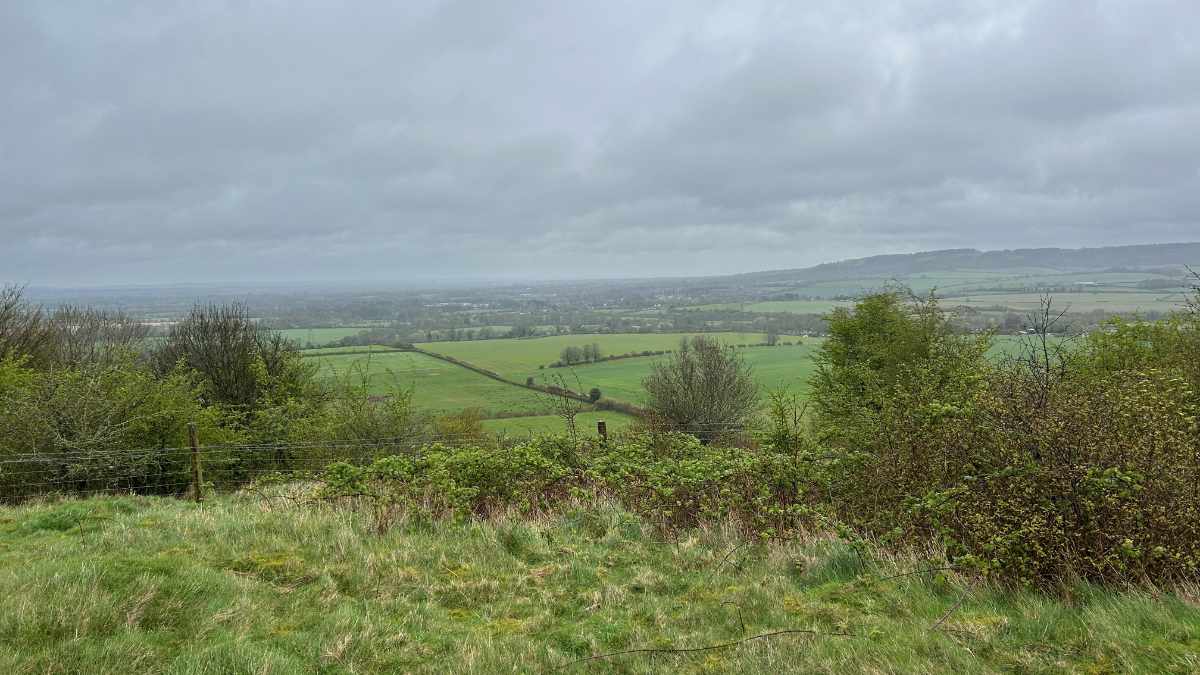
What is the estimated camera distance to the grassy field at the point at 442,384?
1471 inches

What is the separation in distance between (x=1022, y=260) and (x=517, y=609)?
20665cm

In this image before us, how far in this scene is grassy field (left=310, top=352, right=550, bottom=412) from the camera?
37.4 m

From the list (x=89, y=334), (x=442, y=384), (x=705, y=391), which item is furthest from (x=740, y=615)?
(x=442, y=384)

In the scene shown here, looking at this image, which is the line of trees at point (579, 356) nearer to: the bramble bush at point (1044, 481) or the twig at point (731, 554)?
the twig at point (731, 554)

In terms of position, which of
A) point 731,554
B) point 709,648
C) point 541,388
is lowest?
point 541,388

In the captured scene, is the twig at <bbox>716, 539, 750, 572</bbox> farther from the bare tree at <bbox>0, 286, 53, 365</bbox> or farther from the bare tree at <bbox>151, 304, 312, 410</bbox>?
the bare tree at <bbox>0, 286, 53, 365</bbox>

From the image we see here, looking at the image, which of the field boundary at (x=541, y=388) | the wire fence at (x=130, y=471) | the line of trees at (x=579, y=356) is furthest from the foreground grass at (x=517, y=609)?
the line of trees at (x=579, y=356)

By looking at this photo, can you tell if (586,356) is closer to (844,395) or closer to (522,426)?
(522,426)

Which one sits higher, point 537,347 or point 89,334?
point 89,334

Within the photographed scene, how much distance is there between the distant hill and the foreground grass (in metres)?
159

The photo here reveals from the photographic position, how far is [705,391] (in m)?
31.0

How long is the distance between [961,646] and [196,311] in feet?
106

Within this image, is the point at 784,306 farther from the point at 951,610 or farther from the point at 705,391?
the point at 951,610

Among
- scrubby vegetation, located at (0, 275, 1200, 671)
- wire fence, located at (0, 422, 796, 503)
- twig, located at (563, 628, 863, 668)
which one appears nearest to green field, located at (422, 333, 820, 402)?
wire fence, located at (0, 422, 796, 503)
